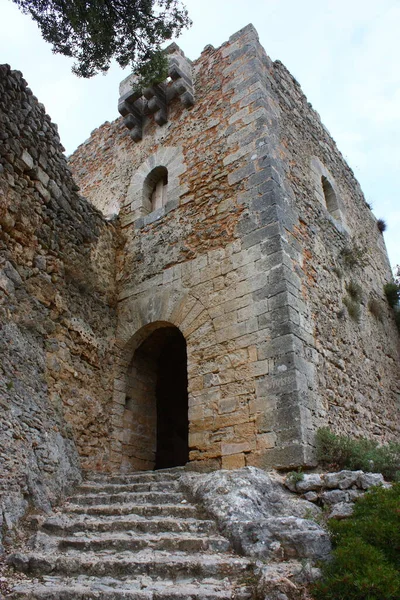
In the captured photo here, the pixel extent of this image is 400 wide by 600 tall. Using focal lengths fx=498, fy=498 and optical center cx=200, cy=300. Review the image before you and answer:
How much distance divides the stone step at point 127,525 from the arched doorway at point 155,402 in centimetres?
223

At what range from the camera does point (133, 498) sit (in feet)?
15.9

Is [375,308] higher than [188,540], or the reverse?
[375,308]

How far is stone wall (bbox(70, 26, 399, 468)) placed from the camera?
5637 mm

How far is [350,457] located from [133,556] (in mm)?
2585

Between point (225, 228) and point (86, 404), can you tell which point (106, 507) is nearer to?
point (86, 404)

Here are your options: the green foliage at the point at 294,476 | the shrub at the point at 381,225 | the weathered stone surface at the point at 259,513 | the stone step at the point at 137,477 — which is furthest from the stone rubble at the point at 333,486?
the shrub at the point at 381,225

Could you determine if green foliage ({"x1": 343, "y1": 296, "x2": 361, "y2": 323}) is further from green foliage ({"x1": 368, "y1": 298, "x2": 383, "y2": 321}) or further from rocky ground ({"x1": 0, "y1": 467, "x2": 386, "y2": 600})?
rocky ground ({"x1": 0, "y1": 467, "x2": 386, "y2": 600})

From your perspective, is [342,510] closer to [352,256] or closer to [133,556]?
[133,556]

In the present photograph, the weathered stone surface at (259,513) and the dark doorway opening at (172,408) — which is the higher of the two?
the dark doorway opening at (172,408)

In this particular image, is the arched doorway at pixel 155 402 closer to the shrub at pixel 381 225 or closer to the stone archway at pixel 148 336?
the stone archway at pixel 148 336

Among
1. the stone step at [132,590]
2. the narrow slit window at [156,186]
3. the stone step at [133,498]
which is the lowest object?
the stone step at [132,590]

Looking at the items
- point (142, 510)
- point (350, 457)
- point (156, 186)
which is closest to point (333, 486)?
point (350, 457)

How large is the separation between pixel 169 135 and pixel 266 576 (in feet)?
23.2

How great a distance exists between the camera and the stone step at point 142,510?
438 centimetres
